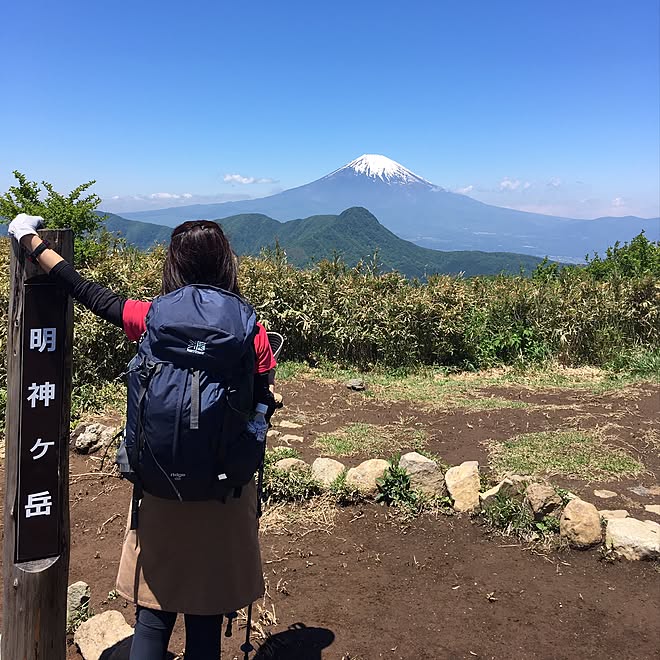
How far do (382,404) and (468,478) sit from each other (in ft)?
10.8

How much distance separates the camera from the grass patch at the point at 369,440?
18.6ft

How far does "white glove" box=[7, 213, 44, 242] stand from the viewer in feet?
6.78

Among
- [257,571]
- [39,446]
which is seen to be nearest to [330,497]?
[257,571]

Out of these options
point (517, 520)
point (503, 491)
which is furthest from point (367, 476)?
point (517, 520)

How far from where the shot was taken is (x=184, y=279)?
198cm

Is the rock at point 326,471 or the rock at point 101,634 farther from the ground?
the rock at point 326,471

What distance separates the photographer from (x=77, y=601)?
10.0 feet

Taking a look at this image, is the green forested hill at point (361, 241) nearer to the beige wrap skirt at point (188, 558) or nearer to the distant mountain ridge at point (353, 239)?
the distant mountain ridge at point (353, 239)

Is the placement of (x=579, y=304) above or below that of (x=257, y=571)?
above

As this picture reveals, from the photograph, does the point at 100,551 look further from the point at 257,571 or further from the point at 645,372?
the point at 645,372

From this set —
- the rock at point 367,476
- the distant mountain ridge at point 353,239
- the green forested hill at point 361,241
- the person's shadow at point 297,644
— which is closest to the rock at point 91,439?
the rock at point 367,476

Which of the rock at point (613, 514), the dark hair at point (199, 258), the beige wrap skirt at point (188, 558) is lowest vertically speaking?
the rock at point (613, 514)

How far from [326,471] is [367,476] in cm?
Answer: 36

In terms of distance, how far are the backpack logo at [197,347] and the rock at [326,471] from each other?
2.86m
